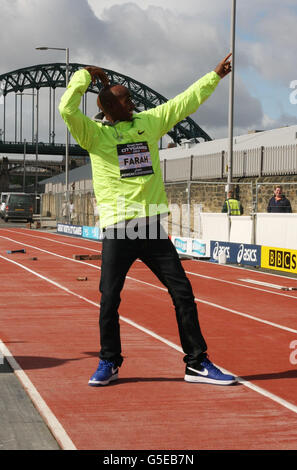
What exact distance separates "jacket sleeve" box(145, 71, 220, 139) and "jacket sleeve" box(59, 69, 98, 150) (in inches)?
19.2

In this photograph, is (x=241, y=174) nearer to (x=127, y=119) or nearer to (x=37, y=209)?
(x=127, y=119)

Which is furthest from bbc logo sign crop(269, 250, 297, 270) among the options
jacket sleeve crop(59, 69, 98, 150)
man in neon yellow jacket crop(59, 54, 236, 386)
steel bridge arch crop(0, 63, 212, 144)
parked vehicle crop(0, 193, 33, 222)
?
steel bridge arch crop(0, 63, 212, 144)

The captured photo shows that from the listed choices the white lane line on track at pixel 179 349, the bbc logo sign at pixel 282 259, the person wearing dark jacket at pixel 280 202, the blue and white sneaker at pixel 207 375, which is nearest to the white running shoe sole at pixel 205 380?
the blue and white sneaker at pixel 207 375

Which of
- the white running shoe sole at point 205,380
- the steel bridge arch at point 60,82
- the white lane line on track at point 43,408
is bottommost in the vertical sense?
the white lane line on track at point 43,408

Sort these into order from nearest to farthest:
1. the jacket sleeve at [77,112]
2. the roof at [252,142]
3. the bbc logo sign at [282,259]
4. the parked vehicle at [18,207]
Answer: the jacket sleeve at [77,112], the bbc logo sign at [282,259], the roof at [252,142], the parked vehicle at [18,207]

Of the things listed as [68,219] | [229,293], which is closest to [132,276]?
[229,293]

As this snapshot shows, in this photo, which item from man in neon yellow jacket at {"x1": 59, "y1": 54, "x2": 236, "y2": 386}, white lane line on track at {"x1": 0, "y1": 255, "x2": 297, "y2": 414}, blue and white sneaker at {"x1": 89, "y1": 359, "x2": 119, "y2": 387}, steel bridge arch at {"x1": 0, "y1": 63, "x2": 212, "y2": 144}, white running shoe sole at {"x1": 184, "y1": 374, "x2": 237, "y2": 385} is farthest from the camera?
steel bridge arch at {"x1": 0, "y1": 63, "x2": 212, "y2": 144}

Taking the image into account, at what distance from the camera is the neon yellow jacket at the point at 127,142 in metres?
5.59

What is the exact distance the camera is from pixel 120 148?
18.3 ft

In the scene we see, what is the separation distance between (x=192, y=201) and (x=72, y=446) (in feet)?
92.2

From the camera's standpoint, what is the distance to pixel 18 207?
49125 mm

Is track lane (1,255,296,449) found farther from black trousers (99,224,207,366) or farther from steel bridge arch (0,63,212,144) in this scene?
steel bridge arch (0,63,212,144)

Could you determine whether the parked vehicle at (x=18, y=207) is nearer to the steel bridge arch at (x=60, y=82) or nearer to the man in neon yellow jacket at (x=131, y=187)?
the man in neon yellow jacket at (x=131, y=187)

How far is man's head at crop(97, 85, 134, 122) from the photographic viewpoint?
5586 millimetres
